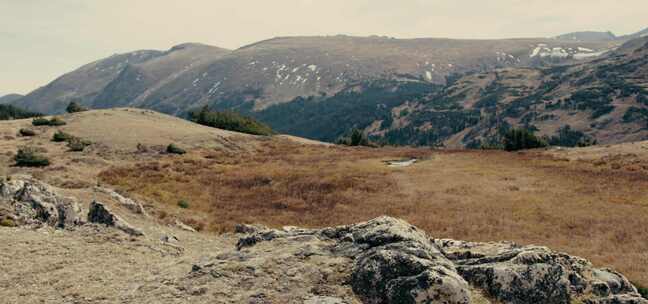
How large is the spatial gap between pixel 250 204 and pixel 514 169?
112 feet

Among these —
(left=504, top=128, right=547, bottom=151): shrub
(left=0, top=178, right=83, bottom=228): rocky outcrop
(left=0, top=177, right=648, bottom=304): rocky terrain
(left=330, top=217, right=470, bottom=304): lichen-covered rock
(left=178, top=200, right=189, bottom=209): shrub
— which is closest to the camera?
(left=330, top=217, right=470, bottom=304): lichen-covered rock

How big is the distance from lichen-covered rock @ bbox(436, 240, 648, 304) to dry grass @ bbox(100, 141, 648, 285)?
1215 centimetres

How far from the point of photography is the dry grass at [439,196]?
28484 millimetres

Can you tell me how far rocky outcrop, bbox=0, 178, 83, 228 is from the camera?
1902 cm

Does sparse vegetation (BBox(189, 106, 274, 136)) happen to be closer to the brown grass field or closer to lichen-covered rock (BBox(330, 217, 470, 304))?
the brown grass field

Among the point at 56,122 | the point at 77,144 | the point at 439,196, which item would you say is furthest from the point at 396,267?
the point at 56,122

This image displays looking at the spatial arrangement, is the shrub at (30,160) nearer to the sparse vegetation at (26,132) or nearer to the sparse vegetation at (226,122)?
the sparse vegetation at (26,132)

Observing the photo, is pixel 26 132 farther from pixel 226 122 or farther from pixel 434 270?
pixel 434 270

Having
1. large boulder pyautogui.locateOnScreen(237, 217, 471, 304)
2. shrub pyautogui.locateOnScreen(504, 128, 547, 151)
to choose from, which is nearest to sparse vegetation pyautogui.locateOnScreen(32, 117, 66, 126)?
large boulder pyautogui.locateOnScreen(237, 217, 471, 304)

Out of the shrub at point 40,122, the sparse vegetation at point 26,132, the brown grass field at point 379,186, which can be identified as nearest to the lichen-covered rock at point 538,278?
the brown grass field at point 379,186

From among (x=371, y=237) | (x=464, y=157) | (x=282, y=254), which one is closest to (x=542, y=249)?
(x=371, y=237)

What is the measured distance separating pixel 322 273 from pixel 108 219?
1177 cm

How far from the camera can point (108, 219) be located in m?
18.5

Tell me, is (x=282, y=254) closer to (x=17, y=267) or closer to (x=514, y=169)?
(x=17, y=267)
